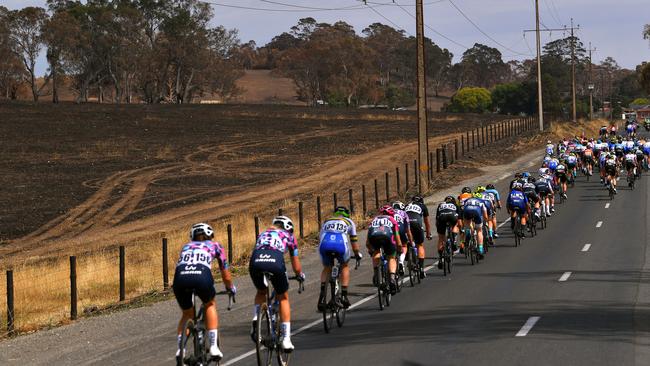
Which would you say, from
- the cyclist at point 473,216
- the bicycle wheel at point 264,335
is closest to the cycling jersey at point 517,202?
the cyclist at point 473,216

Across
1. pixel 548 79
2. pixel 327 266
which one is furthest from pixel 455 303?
pixel 548 79

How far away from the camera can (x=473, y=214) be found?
76.4ft

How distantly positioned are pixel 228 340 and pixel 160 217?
26.4 metres

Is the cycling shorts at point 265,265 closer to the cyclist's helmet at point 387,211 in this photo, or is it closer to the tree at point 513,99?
the cyclist's helmet at point 387,211

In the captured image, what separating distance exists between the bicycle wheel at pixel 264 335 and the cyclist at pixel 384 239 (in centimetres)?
526

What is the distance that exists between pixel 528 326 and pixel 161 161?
160ft

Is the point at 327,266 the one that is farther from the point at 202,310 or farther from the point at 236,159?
the point at 236,159

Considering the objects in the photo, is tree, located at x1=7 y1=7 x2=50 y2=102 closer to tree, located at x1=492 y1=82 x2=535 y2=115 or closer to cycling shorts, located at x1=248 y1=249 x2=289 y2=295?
tree, located at x1=492 y1=82 x2=535 y2=115

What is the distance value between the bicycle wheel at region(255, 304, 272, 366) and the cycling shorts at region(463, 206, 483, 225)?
39.4 feet

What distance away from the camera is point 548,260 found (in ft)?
80.1

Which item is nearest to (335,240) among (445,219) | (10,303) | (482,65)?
(10,303)

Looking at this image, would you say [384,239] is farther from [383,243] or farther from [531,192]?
[531,192]

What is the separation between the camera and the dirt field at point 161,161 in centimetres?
4031

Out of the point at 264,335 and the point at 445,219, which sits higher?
the point at 445,219
